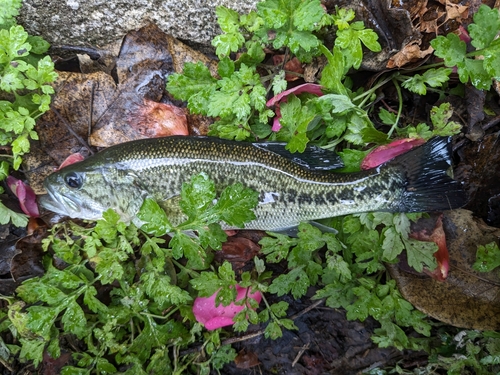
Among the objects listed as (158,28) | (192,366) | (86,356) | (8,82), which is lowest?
(192,366)

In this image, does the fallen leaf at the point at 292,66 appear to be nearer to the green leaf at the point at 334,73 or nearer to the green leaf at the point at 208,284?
the green leaf at the point at 334,73

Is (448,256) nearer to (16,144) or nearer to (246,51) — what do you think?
(246,51)

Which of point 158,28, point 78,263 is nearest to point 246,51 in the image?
point 158,28

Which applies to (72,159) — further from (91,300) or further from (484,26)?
(484,26)

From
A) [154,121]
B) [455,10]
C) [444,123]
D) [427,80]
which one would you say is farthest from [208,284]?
[455,10]

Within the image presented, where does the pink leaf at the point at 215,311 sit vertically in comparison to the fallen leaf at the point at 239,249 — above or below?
below

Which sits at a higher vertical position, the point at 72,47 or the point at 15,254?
the point at 72,47

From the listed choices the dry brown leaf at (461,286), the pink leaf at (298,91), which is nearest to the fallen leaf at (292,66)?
the pink leaf at (298,91)
